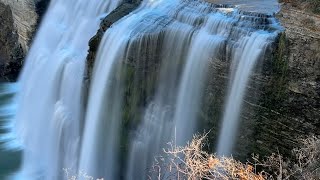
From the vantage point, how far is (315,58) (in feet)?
30.0

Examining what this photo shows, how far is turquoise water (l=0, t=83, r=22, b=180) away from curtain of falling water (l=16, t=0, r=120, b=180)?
26 centimetres

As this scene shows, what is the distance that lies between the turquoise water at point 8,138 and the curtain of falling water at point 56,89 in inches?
10.1

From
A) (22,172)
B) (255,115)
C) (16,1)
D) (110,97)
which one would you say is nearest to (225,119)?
(255,115)

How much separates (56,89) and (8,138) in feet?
7.34

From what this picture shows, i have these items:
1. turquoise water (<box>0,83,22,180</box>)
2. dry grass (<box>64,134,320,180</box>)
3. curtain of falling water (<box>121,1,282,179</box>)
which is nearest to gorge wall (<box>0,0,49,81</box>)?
turquoise water (<box>0,83,22,180</box>)

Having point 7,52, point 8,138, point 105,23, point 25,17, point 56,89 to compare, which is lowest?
point 8,138

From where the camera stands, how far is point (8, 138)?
15680 millimetres

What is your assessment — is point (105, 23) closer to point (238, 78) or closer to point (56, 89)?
point (56, 89)

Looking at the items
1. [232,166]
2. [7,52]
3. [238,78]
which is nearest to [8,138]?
[7,52]

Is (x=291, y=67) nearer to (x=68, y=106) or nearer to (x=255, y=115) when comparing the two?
(x=255, y=115)

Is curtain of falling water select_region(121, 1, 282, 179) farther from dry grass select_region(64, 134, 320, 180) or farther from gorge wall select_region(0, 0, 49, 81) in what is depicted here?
gorge wall select_region(0, 0, 49, 81)

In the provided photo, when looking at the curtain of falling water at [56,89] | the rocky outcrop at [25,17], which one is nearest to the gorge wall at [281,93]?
the curtain of falling water at [56,89]

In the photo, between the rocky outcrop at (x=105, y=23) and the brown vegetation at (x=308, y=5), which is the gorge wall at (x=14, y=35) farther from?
the brown vegetation at (x=308, y=5)

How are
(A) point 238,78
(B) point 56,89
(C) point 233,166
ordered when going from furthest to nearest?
(B) point 56,89
(A) point 238,78
(C) point 233,166
